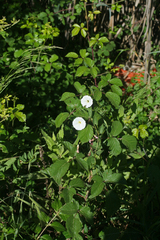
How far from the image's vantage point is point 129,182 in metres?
1.40

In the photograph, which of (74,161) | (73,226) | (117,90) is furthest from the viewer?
(74,161)

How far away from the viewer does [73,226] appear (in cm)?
90

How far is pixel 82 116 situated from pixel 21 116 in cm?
53

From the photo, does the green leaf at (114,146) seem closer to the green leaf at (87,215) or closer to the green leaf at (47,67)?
the green leaf at (87,215)

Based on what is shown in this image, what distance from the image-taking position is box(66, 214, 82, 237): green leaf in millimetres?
885

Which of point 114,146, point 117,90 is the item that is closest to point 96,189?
point 114,146

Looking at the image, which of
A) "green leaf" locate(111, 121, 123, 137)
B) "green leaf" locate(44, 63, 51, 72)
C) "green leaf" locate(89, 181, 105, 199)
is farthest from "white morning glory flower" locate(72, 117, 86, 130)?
"green leaf" locate(44, 63, 51, 72)

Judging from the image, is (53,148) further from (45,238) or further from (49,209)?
(45,238)

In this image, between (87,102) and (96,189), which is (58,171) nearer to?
(96,189)

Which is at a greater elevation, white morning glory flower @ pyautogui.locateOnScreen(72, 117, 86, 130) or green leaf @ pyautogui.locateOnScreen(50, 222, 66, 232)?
white morning glory flower @ pyautogui.locateOnScreen(72, 117, 86, 130)

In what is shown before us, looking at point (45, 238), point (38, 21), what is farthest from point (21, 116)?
point (38, 21)

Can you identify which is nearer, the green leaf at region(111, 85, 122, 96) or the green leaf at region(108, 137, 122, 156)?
the green leaf at region(108, 137, 122, 156)

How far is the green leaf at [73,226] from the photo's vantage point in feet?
2.90

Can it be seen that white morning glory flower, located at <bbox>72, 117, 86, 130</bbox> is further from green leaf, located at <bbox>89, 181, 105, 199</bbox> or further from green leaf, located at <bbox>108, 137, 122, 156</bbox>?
green leaf, located at <bbox>89, 181, 105, 199</bbox>
